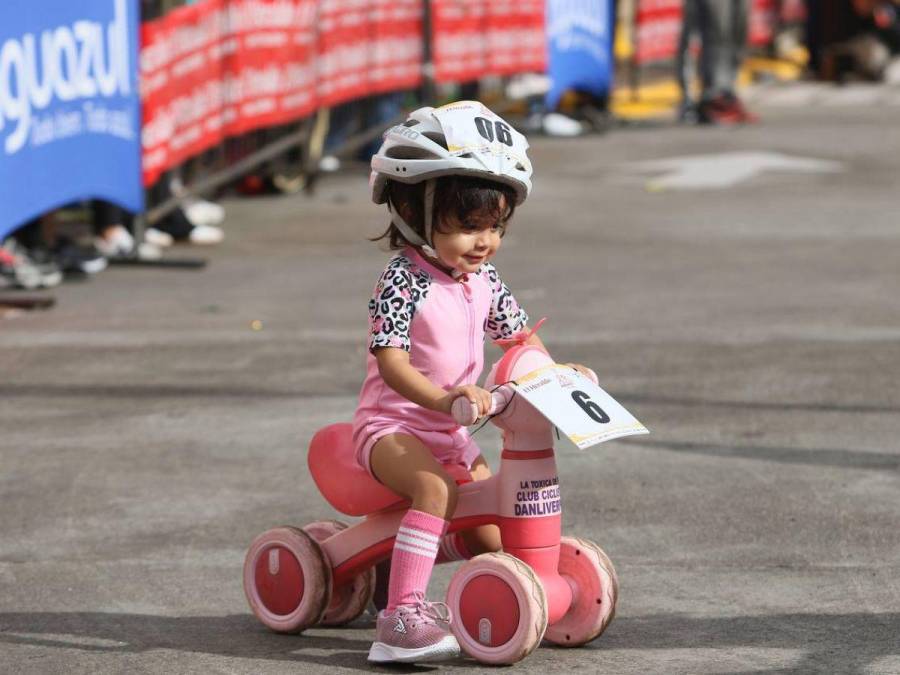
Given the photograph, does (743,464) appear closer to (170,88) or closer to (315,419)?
(315,419)

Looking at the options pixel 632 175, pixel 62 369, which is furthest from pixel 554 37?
pixel 62 369

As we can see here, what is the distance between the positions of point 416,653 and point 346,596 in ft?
1.67

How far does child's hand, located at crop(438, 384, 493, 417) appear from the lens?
14.3ft

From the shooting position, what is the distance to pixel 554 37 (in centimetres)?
1877

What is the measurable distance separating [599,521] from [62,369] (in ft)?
10.7

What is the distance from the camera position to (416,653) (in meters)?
4.48

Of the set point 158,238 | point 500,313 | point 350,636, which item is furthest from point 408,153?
point 158,238

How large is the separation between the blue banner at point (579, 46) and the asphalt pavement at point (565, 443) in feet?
17.6

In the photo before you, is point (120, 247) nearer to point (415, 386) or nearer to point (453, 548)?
point (453, 548)

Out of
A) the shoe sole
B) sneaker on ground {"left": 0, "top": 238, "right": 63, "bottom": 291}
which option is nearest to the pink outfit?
the shoe sole

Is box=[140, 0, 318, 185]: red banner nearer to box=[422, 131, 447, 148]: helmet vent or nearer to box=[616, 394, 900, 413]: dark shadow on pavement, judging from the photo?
box=[616, 394, 900, 413]: dark shadow on pavement

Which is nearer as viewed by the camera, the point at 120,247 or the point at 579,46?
the point at 120,247

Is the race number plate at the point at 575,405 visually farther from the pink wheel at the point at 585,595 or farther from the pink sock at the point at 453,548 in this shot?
the pink sock at the point at 453,548

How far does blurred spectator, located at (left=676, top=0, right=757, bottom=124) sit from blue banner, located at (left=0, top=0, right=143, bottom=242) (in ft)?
32.0
